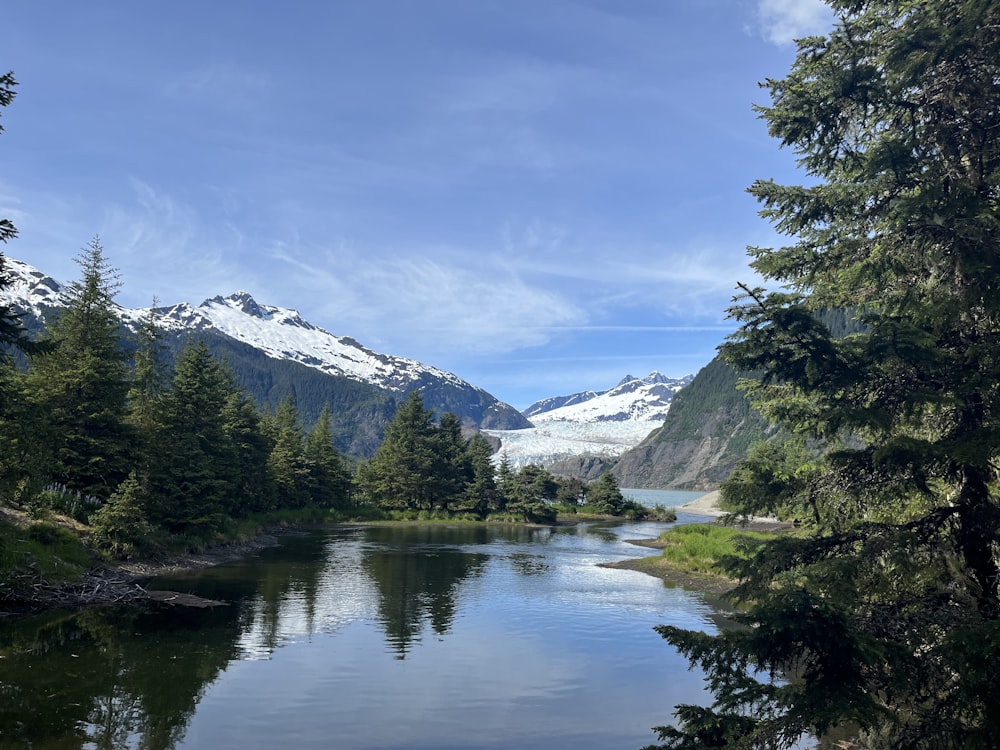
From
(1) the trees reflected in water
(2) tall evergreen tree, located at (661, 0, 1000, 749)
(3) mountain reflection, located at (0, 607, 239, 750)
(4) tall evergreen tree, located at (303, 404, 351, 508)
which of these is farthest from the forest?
(2) tall evergreen tree, located at (661, 0, 1000, 749)

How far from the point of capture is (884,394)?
10.9 m

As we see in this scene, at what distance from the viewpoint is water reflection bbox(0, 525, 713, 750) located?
1493 centimetres

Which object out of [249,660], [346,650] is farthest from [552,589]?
[249,660]

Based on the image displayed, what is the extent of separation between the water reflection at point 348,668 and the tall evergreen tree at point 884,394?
7.60 metres

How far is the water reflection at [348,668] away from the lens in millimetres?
14930

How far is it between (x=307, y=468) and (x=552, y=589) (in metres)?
49.7

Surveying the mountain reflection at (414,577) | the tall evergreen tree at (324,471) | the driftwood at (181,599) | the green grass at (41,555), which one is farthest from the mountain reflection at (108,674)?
the tall evergreen tree at (324,471)

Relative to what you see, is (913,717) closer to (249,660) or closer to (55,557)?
(249,660)

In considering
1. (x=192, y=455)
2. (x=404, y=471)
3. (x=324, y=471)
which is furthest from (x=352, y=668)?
(x=404, y=471)

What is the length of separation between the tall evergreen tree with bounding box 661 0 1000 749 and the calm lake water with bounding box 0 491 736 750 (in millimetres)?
7327

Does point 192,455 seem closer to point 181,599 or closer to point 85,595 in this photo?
point 181,599

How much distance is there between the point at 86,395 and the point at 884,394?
3854 centimetres

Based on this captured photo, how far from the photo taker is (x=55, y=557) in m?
26.6

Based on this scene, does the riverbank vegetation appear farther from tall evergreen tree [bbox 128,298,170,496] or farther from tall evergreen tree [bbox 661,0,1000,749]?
tall evergreen tree [bbox 661,0,1000,749]
